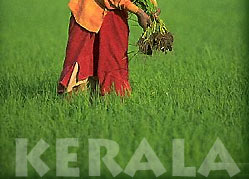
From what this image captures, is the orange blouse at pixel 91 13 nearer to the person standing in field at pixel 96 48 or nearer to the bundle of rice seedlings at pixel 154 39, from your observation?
the person standing in field at pixel 96 48

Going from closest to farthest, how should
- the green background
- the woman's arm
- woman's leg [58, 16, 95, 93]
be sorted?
the green background < the woman's arm < woman's leg [58, 16, 95, 93]

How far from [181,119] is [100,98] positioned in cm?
48

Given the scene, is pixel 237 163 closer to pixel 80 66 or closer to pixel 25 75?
pixel 80 66

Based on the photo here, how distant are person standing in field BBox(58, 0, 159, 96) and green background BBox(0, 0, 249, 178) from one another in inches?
3.5

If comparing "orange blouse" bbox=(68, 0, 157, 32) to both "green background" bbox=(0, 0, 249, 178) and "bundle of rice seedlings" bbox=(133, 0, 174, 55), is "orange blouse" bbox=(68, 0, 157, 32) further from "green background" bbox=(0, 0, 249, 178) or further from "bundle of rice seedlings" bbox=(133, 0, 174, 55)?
"green background" bbox=(0, 0, 249, 178)

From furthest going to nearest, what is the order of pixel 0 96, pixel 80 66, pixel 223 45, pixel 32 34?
pixel 32 34 < pixel 223 45 < pixel 0 96 < pixel 80 66

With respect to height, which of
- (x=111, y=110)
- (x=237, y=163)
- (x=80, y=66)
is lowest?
(x=237, y=163)

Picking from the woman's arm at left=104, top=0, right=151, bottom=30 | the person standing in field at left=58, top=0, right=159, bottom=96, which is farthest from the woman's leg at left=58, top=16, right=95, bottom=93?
the woman's arm at left=104, top=0, right=151, bottom=30

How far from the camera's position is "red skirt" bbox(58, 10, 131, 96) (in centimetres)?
352

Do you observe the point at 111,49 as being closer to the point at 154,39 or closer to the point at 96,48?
the point at 96,48

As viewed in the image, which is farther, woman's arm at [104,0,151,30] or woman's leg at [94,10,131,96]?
woman's leg at [94,10,131,96]

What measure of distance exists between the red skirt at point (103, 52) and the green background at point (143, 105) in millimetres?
95

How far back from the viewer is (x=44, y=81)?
4.20m

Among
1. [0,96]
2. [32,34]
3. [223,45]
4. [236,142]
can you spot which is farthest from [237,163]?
[32,34]
